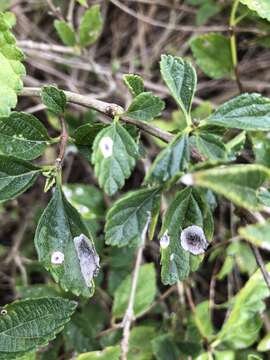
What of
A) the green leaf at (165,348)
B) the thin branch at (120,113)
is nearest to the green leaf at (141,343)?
the green leaf at (165,348)

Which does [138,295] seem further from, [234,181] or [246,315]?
[234,181]

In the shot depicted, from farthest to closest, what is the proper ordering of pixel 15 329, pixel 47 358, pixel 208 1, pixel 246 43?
pixel 208 1, pixel 246 43, pixel 47 358, pixel 15 329

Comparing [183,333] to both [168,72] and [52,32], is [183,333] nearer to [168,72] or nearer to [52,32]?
[168,72]

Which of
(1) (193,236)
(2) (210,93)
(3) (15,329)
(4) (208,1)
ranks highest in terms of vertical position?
(4) (208,1)

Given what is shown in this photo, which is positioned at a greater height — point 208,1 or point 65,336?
point 208,1

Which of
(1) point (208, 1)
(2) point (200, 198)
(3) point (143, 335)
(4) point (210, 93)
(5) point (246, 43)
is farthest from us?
(4) point (210, 93)

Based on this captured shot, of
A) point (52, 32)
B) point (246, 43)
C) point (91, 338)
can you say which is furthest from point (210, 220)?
point (52, 32)

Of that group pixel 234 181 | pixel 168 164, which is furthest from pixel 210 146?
pixel 234 181

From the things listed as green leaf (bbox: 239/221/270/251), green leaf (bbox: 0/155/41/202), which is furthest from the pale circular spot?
green leaf (bbox: 239/221/270/251)
